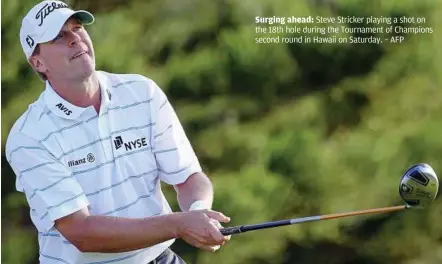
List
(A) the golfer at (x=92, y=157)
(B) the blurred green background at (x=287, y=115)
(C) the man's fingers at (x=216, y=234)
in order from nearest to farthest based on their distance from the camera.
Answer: (C) the man's fingers at (x=216, y=234) → (A) the golfer at (x=92, y=157) → (B) the blurred green background at (x=287, y=115)

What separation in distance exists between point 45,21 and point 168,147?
41cm

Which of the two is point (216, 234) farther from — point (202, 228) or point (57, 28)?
point (57, 28)

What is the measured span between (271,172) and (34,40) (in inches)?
58.3

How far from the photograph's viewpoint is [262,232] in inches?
148

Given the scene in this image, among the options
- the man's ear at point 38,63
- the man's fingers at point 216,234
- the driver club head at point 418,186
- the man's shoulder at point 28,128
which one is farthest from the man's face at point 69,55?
the driver club head at point 418,186

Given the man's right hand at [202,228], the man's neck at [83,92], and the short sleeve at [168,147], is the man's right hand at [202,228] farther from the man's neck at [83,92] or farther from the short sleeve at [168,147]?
the man's neck at [83,92]

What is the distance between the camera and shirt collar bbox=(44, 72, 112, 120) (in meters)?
2.37

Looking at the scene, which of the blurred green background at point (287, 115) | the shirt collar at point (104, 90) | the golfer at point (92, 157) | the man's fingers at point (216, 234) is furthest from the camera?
the blurred green background at point (287, 115)

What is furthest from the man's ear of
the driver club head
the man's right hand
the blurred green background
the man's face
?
the blurred green background

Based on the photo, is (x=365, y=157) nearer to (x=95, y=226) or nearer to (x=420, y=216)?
(x=420, y=216)

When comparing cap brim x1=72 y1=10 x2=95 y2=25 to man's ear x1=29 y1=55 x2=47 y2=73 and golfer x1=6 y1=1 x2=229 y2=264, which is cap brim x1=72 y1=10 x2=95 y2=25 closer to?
golfer x1=6 y1=1 x2=229 y2=264

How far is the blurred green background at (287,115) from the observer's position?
368 centimetres

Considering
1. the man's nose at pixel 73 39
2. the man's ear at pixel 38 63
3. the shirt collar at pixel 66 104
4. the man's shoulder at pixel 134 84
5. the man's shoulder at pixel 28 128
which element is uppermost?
the man's nose at pixel 73 39

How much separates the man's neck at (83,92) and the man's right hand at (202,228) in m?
0.37
